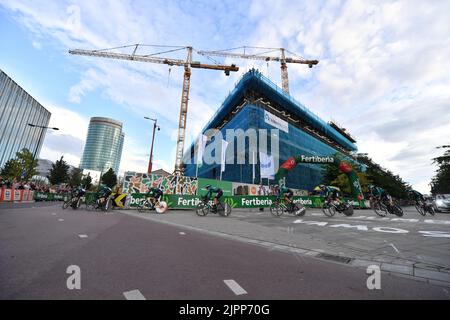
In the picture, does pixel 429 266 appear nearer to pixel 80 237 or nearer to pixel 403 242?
pixel 403 242

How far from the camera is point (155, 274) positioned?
317 cm

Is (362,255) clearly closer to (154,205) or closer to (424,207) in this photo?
(424,207)

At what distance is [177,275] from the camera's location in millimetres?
3170

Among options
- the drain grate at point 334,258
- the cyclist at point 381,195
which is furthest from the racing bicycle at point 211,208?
the drain grate at point 334,258

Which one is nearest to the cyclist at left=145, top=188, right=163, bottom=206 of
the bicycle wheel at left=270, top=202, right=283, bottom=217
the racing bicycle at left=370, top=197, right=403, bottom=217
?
the bicycle wheel at left=270, top=202, right=283, bottom=217

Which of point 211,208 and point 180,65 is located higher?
point 180,65

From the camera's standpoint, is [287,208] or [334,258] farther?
[287,208]

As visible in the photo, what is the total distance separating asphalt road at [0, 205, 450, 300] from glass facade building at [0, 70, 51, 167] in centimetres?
6909

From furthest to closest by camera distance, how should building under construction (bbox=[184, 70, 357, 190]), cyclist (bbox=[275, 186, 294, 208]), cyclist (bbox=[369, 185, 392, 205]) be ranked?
building under construction (bbox=[184, 70, 357, 190]) → cyclist (bbox=[275, 186, 294, 208]) → cyclist (bbox=[369, 185, 392, 205])

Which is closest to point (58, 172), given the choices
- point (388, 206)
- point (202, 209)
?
point (202, 209)

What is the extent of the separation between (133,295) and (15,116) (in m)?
89.7

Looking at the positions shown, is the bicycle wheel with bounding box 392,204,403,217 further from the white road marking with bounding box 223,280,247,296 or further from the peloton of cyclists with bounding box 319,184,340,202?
the white road marking with bounding box 223,280,247,296

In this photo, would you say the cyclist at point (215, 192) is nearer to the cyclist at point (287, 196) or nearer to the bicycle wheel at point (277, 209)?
the bicycle wheel at point (277, 209)

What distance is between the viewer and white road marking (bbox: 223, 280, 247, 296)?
8.73 ft
